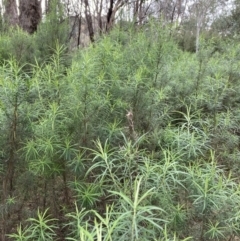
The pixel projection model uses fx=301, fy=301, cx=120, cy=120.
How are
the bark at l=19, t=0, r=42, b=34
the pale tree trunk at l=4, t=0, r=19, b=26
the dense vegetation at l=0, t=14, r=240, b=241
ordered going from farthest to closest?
the pale tree trunk at l=4, t=0, r=19, b=26 < the bark at l=19, t=0, r=42, b=34 < the dense vegetation at l=0, t=14, r=240, b=241

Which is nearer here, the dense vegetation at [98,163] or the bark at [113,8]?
the dense vegetation at [98,163]

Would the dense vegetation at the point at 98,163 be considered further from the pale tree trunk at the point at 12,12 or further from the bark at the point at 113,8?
the bark at the point at 113,8

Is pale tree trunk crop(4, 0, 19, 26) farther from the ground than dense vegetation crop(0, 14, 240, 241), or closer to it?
farther from the ground

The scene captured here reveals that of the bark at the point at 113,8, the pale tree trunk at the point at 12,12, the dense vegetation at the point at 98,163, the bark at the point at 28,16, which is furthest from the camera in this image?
the bark at the point at 113,8

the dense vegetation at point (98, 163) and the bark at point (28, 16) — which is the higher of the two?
the bark at point (28, 16)

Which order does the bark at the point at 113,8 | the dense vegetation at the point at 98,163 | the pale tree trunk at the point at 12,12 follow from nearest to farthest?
the dense vegetation at the point at 98,163
the pale tree trunk at the point at 12,12
the bark at the point at 113,8

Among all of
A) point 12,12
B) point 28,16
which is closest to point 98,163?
point 28,16

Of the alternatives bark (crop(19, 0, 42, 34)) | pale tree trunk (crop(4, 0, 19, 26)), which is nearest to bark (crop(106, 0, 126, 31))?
bark (crop(19, 0, 42, 34))

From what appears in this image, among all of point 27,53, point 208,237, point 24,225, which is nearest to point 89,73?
point 24,225

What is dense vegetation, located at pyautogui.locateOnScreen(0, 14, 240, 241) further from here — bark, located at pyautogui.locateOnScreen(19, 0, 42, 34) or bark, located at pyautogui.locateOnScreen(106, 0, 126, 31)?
bark, located at pyautogui.locateOnScreen(106, 0, 126, 31)

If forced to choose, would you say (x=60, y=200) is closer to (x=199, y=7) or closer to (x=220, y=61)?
(x=220, y=61)

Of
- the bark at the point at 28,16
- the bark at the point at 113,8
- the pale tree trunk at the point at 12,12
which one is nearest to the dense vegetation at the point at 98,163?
the bark at the point at 28,16

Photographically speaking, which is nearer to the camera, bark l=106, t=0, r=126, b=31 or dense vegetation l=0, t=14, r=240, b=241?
dense vegetation l=0, t=14, r=240, b=241

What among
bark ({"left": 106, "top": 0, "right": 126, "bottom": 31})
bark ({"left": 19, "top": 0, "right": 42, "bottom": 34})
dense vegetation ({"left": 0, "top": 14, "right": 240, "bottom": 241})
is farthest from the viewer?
bark ({"left": 106, "top": 0, "right": 126, "bottom": 31})
